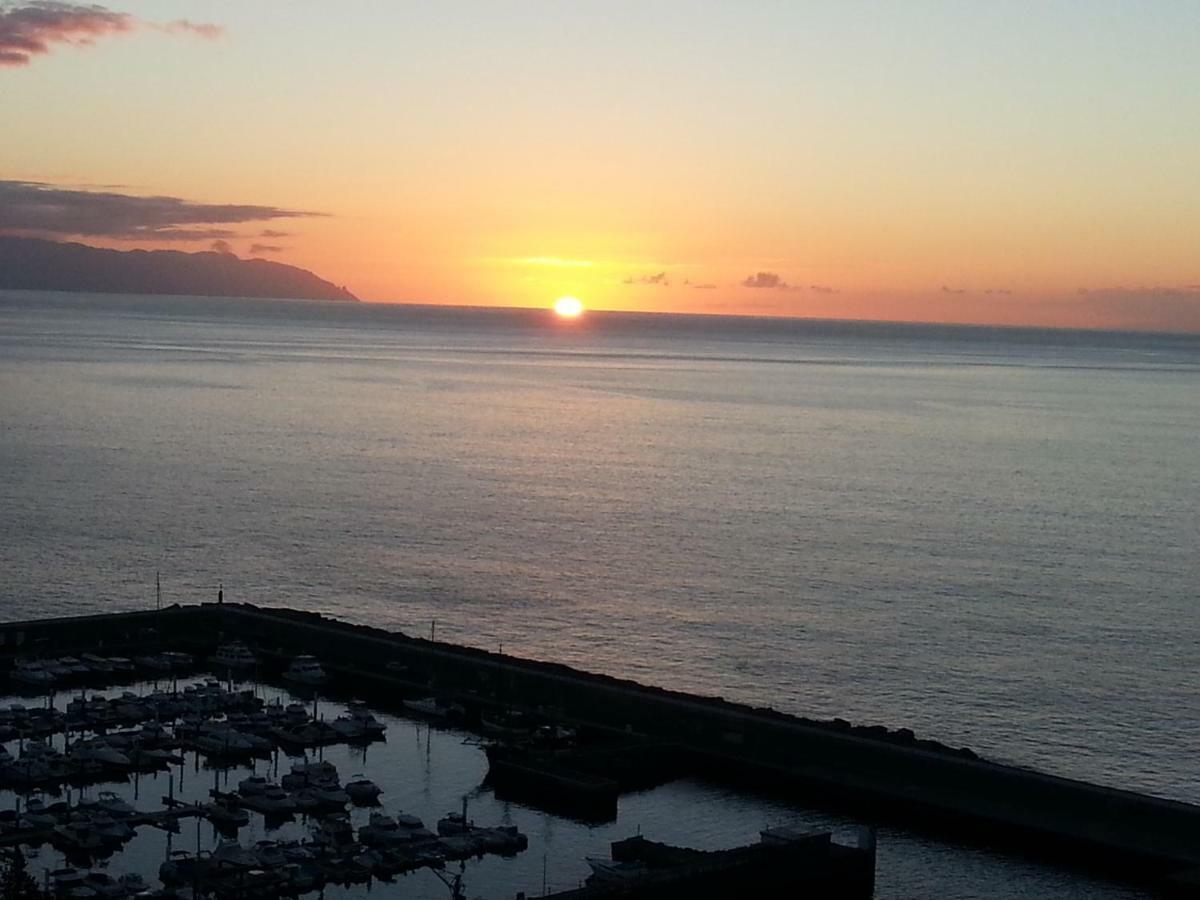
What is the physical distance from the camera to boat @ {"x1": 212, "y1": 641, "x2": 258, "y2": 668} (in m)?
39.1

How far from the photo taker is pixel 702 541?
208 feet

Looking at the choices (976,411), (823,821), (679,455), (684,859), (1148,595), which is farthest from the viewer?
(976,411)

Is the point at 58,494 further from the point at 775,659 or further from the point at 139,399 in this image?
the point at 139,399

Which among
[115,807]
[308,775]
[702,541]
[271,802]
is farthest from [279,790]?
[702,541]

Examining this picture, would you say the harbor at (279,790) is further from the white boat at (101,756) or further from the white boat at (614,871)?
the white boat at (614,871)

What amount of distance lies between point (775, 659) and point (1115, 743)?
9.76m

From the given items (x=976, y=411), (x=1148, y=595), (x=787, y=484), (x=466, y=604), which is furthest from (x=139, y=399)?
(x=1148, y=595)

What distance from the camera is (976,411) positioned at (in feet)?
437

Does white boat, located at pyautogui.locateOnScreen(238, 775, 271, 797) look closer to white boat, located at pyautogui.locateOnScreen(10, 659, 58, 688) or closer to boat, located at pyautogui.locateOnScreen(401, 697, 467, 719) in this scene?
boat, located at pyautogui.locateOnScreen(401, 697, 467, 719)

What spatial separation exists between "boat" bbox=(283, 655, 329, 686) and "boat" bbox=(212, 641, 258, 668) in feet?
2.98

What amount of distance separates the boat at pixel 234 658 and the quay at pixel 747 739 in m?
1.30

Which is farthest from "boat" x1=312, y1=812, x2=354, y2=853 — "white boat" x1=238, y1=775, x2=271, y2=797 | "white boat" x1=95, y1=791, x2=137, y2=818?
"white boat" x1=95, y1=791, x2=137, y2=818

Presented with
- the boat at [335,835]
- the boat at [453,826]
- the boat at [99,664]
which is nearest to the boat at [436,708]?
the boat at [99,664]

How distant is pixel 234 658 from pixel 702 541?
27322mm
